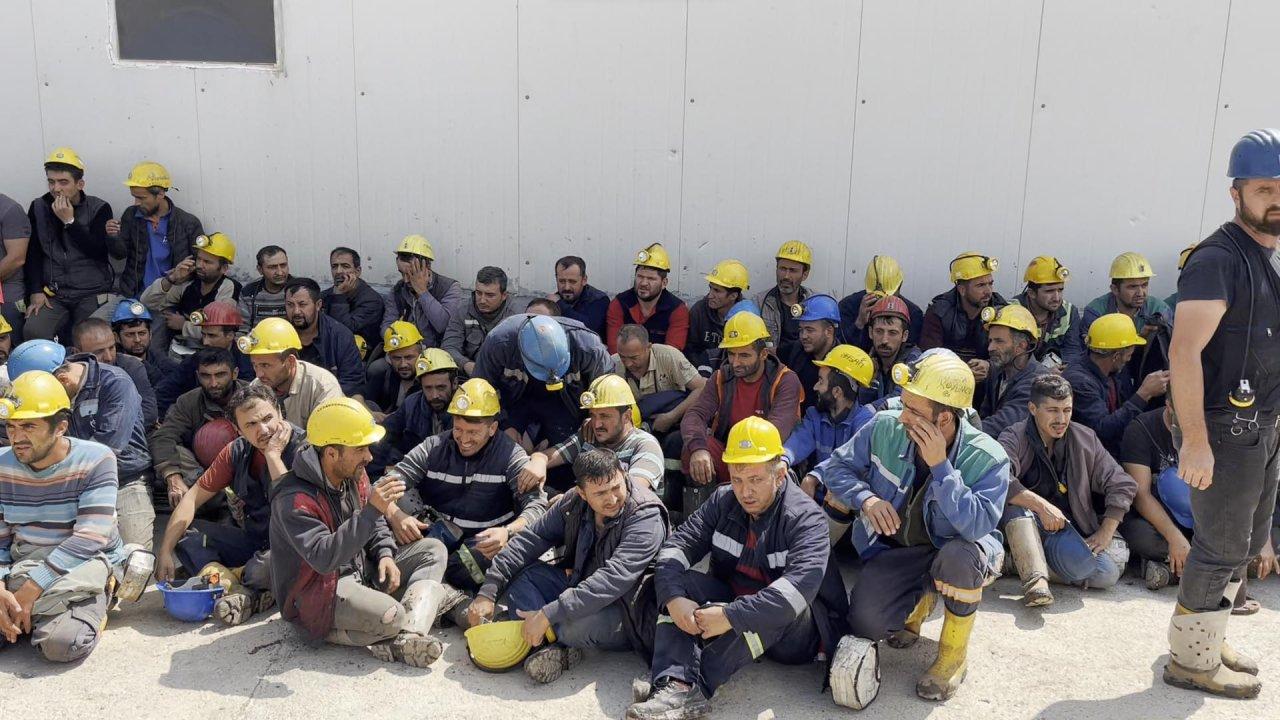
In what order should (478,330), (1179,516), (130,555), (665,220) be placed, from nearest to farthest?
(130,555) → (1179,516) → (478,330) → (665,220)

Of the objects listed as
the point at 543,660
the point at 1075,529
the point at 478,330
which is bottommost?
the point at 543,660

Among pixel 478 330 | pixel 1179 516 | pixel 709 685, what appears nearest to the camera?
pixel 709 685

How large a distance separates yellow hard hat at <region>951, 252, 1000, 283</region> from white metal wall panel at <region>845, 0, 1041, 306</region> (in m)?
0.58

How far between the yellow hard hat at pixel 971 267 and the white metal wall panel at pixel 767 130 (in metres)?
0.97

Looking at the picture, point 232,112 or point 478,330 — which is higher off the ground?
point 232,112

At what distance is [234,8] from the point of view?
8250 mm

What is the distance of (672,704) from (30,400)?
3191mm

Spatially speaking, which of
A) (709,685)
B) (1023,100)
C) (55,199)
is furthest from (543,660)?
(55,199)

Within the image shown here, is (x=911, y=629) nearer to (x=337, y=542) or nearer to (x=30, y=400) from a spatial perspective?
(x=337, y=542)

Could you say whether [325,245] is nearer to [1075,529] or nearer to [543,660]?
[543,660]

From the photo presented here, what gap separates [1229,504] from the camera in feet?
13.3

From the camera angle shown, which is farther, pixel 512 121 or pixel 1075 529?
pixel 512 121

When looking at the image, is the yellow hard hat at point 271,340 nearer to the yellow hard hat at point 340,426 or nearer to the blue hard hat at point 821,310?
the yellow hard hat at point 340,426

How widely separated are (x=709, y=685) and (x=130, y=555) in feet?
9.46
